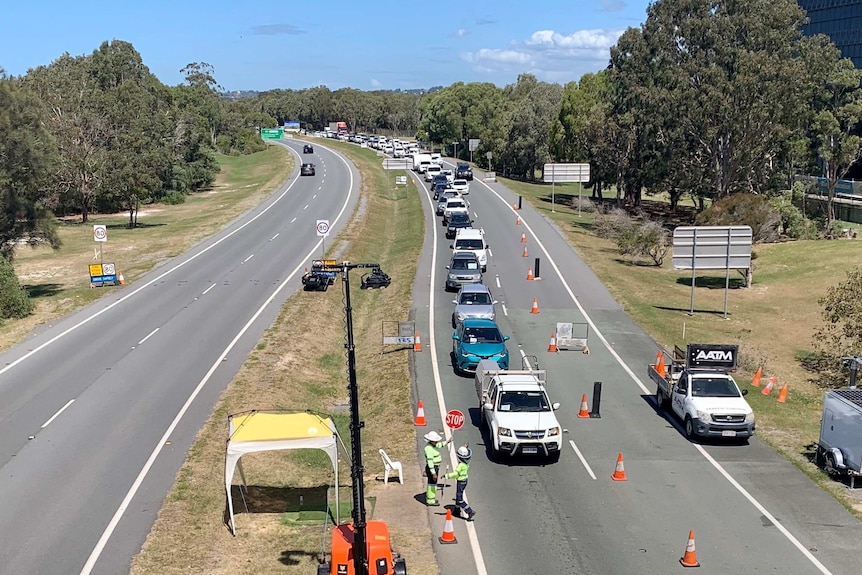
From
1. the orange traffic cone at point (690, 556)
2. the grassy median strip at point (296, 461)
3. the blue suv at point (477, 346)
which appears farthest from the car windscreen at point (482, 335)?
the orange traffic cone at point (690, 556)

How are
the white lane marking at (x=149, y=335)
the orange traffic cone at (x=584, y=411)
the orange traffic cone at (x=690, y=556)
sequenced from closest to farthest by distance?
the orange traffic cone at (x=690, y=556) < the orange traffic cone at (x=584, y=411) < the white lane marking at (x=149, y=335)

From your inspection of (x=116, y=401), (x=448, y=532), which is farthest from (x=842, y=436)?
(x=116, y=401)

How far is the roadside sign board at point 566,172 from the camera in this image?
2795 inches

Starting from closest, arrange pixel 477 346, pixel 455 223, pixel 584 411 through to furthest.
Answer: pixel 584 411, pixel 477 346, pixel 455 223

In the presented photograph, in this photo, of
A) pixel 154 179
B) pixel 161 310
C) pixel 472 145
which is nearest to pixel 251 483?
pixel 161 310

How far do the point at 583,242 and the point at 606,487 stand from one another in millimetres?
38256

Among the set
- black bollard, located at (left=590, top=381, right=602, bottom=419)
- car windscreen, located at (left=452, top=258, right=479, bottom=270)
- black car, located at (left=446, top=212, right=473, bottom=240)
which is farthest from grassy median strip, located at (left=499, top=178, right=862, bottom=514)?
black car, located at (left=446, top=212, right=473, bottom=240)

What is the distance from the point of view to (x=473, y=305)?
103 ft

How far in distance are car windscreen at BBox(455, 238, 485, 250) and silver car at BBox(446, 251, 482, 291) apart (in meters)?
5.42

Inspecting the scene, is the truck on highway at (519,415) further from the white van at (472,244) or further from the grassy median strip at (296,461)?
the white van at (472,244)

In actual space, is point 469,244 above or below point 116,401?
above

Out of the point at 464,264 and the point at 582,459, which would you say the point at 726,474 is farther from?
the point at 464,264

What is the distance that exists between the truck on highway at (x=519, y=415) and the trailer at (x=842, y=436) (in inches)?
242

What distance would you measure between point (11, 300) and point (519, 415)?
83.3 ft
